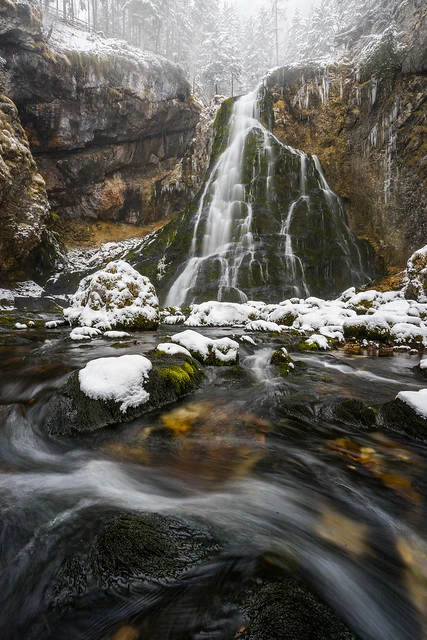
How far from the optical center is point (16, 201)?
68.0ft

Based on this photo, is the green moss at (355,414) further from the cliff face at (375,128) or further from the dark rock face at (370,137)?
the cliff face at (375,128)

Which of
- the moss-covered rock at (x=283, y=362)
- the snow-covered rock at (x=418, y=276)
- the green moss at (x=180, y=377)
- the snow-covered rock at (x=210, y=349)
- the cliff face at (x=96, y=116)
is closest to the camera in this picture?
the green moss at (x=180, y=377)

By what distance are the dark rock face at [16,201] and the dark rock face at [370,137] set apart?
18.8 m

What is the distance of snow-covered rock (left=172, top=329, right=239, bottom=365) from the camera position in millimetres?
7152

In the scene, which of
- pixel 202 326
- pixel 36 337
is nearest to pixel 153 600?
pixel 36 337

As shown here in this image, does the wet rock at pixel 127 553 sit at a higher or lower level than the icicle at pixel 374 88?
lower

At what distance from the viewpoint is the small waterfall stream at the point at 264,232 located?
63.3 feet

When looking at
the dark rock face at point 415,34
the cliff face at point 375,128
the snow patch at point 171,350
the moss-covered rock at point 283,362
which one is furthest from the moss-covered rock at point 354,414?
the dark rock face at point 415,34

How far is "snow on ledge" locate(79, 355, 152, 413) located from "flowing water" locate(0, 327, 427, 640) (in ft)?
1.21

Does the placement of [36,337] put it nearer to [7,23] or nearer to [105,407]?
[105,407]

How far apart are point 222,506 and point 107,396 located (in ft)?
7.41

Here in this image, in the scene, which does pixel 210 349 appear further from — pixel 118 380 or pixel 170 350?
pixel 118 380

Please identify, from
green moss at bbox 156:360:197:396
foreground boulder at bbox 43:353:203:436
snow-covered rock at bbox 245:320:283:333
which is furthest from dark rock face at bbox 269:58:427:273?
foreground boulder at bbox 43:353:203:436

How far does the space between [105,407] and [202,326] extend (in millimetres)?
9637
